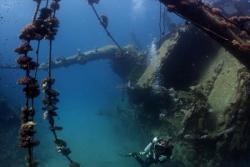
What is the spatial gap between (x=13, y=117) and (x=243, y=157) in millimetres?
16186

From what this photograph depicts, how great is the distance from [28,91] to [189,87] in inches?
288

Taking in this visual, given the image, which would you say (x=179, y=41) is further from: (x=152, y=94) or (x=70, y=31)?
(x=70, y=31)

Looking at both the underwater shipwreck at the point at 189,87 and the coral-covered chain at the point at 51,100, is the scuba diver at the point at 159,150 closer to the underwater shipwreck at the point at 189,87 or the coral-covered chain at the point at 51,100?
the underwater shipwreck at the point at 189,87

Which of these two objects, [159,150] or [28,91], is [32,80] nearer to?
[28,91]

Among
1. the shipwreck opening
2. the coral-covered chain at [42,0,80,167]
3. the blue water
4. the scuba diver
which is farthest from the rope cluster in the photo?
the blue water

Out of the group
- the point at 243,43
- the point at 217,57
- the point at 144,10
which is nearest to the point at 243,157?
the point at 217,57

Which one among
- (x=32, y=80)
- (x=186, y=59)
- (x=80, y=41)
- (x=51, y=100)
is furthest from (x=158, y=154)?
(x=80, y=41)

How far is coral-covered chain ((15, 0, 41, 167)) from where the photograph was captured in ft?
11.7

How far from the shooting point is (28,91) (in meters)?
3.86

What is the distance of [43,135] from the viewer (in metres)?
31.6

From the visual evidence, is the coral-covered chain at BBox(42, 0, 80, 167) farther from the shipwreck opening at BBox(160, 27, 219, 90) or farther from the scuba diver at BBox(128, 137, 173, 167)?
the shipwreck opening at BBox(160, 27, 219, 90)

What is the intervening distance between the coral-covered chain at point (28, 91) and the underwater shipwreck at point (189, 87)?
11 mm

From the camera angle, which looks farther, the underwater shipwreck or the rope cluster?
the underwater shipwreck

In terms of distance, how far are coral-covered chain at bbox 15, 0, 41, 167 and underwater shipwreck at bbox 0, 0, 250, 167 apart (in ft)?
0.04
